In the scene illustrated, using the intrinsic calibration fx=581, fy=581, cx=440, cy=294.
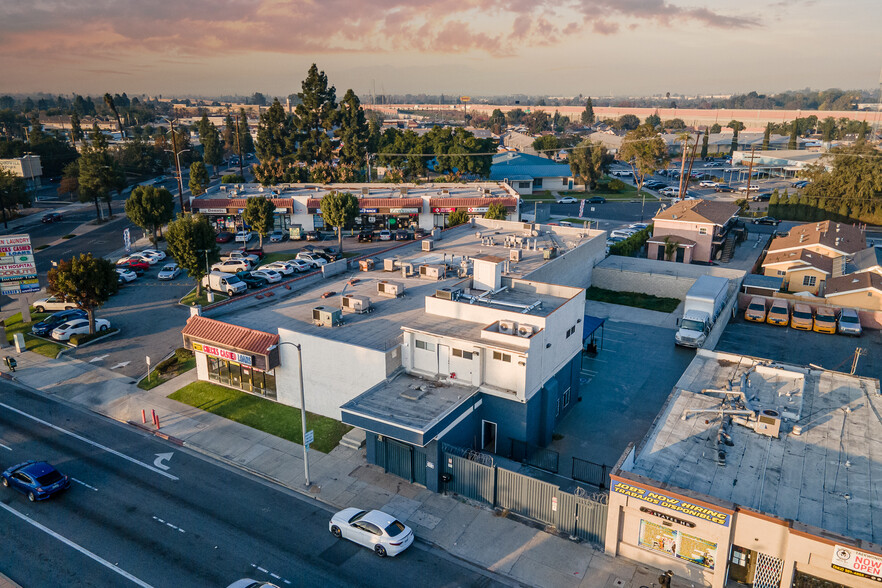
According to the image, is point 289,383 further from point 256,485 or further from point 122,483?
point 122,483

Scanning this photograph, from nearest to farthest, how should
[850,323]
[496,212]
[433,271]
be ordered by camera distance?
1. [433,271]
2. [850,323]
3. [496,212]

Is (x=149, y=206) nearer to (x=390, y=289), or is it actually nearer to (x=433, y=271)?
(x=433, y=271)

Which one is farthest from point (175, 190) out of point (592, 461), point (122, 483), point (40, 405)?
point (592, 461)

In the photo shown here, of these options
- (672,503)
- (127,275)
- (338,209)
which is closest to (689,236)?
(338,209)

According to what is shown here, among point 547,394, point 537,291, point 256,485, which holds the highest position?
point 537,291

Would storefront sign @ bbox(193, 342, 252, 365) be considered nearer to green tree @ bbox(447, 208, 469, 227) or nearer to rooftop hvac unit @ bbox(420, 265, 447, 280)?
rooftop hvac unit @ bbox(420, 265, 447, 280)

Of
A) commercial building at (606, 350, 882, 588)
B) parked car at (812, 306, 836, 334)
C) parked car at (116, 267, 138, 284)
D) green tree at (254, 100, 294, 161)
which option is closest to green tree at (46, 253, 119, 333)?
parked car at (116, 267, 138, 284)
